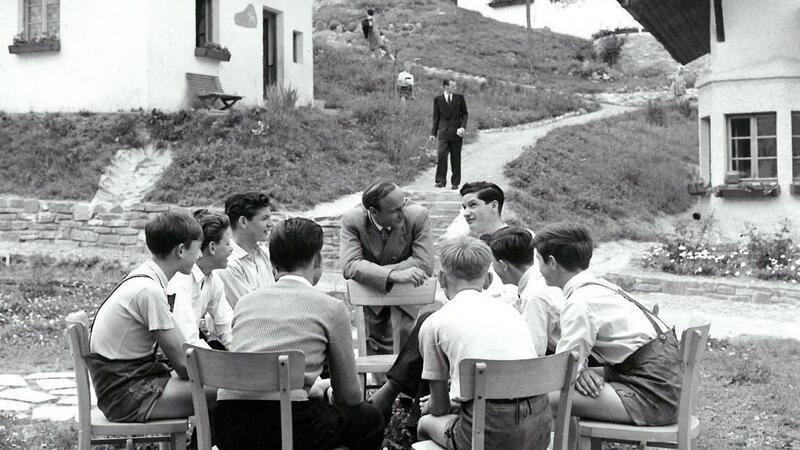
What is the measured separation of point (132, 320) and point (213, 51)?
14227mm

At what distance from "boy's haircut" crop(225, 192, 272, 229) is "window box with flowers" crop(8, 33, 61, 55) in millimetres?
12794

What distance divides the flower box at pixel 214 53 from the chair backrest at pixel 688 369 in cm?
1480

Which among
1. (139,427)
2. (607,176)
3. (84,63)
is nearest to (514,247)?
(139,427)

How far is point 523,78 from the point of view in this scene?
32.8 meters

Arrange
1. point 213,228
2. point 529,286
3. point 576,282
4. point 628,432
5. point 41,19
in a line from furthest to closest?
point 41,19 → point 213,228 → point 529,286 → point 576,282 → point 628,432

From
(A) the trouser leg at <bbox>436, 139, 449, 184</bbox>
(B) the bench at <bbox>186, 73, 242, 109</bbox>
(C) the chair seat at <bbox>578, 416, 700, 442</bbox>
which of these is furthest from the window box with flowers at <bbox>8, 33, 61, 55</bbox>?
(C) the chair seat at <bbox>578, 416, 700, 442</bbox>

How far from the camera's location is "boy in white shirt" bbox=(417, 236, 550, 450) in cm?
367

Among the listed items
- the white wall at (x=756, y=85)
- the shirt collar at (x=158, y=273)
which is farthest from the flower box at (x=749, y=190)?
the shirt collar at (x=158, y=273)

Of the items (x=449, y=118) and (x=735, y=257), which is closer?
(x=735, y=257)

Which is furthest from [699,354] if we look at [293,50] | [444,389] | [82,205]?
[293,50]

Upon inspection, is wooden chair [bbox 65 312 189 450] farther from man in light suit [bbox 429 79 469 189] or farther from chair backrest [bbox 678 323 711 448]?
man in light suit [bbox 429 79 469 189]

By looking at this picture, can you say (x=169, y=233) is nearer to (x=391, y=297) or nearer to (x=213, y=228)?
(x=213, y=228)

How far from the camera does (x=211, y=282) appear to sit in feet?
17.1

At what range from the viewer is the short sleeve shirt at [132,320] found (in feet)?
13.2
